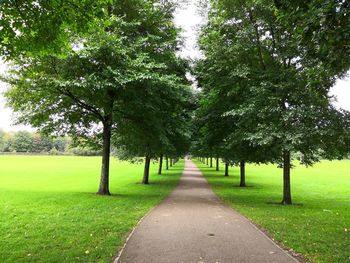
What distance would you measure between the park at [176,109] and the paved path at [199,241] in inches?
1.6

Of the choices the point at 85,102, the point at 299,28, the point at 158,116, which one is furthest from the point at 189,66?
the point at 299,28

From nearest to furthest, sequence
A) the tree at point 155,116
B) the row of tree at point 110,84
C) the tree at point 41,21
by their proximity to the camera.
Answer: the tree at point 41,21 → the row of tree at point 110,84 → the tree at point 155,116

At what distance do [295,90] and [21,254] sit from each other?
1139 centimetres

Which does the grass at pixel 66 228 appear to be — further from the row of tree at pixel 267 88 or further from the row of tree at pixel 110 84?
the row of tree at pixel 267 88

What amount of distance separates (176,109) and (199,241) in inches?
541

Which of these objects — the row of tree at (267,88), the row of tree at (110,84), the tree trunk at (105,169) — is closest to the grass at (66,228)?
the tree trunk at (105,169)

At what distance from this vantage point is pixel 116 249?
6.79 m

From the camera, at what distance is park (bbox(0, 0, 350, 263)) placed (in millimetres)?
6496

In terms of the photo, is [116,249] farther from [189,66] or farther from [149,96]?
[189,66]

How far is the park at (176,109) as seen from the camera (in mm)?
6496

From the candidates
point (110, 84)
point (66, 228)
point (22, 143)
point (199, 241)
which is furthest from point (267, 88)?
point (22, 143)

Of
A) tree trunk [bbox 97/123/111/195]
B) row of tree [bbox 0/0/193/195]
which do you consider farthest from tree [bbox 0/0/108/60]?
tree trunk [bbox 97/123/111/195]

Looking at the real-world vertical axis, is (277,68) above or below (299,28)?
above

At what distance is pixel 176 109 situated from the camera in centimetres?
2052
